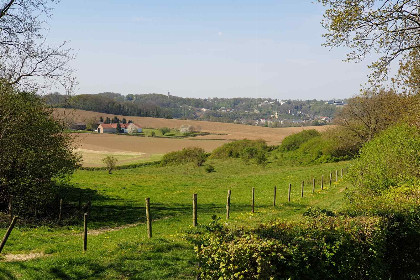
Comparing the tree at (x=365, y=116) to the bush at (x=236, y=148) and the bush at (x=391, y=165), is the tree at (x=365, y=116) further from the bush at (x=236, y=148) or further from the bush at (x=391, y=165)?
the bush at (x=236, y=148)

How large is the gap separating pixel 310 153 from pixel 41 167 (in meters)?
54.4

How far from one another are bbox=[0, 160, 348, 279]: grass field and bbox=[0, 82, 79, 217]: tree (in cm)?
217

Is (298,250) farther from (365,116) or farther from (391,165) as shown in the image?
(365,116)

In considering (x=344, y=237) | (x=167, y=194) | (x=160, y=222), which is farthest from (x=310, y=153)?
(x=344, y=237)

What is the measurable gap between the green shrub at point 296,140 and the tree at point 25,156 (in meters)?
62.7

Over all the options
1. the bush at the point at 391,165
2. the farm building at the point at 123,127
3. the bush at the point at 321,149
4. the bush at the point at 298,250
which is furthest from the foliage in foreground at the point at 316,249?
the farm building at the point at 123,127

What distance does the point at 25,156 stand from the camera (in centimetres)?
2023

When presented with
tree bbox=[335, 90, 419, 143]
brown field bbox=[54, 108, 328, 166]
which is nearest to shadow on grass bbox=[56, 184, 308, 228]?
tree bbox=[335, 90, 419, 143]

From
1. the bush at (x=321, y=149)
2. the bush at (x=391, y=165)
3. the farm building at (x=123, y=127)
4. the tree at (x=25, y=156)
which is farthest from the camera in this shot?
the farm building at (x=123, y=127)

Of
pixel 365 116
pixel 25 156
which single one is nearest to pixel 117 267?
pixel 25 156

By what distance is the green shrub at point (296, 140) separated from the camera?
78.6 metres

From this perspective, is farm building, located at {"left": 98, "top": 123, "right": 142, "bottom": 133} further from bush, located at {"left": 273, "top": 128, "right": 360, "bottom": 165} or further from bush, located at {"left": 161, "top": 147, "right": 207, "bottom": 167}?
bush, located at {"left": 273, "top": 128, "right": 360, "bottom": 165}

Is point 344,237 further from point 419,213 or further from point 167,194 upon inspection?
point 167,194

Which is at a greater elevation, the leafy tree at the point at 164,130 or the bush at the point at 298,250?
the leafy tree at the point at 164,130
